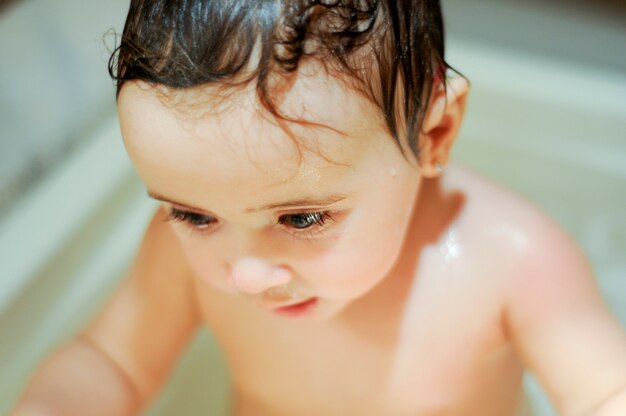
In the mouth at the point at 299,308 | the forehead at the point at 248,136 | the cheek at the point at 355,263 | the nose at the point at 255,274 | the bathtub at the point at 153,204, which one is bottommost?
the bathtub at the point at 153,204

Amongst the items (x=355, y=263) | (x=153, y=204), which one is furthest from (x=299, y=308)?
(x=153, y=204)

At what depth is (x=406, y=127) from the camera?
693 millimetres

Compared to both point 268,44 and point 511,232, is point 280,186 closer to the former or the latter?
point 268,44

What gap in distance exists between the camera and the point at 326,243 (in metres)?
0.70

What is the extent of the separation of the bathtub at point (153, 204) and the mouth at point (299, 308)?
1.58 feet

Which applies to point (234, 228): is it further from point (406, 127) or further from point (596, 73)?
point (596, 73)

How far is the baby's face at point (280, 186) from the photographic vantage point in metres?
0.61

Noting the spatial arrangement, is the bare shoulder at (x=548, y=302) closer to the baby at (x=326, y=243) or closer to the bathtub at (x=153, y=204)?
the baby at (x=326, y=243)

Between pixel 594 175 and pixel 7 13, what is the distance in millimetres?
936

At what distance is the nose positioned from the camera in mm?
692

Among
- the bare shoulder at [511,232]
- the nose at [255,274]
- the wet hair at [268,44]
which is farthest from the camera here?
the bare shoulder at [511,232]

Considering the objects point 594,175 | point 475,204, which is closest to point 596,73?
point 594,175

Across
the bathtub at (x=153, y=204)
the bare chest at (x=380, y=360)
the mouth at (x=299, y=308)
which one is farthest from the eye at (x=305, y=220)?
the bathtub at (x=153, y=204)

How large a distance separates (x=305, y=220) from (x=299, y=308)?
0.12 metres
